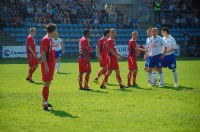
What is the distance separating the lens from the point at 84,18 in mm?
40375

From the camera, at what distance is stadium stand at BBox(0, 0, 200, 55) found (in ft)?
124

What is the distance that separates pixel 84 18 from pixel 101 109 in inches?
1182

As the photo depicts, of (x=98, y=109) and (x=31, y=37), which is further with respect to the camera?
(x=31, y=37)

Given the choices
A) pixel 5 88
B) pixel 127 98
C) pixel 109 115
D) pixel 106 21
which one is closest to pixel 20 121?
pixel 109 115

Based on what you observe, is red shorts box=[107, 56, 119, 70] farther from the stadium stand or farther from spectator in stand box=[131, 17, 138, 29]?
spectator in stand box=[131, 17, 138, 29]

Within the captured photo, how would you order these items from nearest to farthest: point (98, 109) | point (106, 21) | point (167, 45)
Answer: point (98, 109)
point (167, 45)
point (106, 21)

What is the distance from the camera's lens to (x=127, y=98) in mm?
12922

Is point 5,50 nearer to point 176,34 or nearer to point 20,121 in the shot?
point 176,34

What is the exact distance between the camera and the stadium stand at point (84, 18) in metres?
37.8

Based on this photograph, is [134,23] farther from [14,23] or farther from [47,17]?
[14,23]

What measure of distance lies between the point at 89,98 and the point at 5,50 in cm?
2296

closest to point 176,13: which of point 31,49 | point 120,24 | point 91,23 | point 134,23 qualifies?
point 134,23

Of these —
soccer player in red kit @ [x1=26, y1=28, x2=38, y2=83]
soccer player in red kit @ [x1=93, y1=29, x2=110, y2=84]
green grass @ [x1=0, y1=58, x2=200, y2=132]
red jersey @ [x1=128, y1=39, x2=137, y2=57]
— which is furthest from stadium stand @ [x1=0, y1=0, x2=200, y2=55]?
green grass @ [x1=0, y1=58, x2=200, y2=132]

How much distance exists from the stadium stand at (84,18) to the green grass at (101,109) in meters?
22.1
